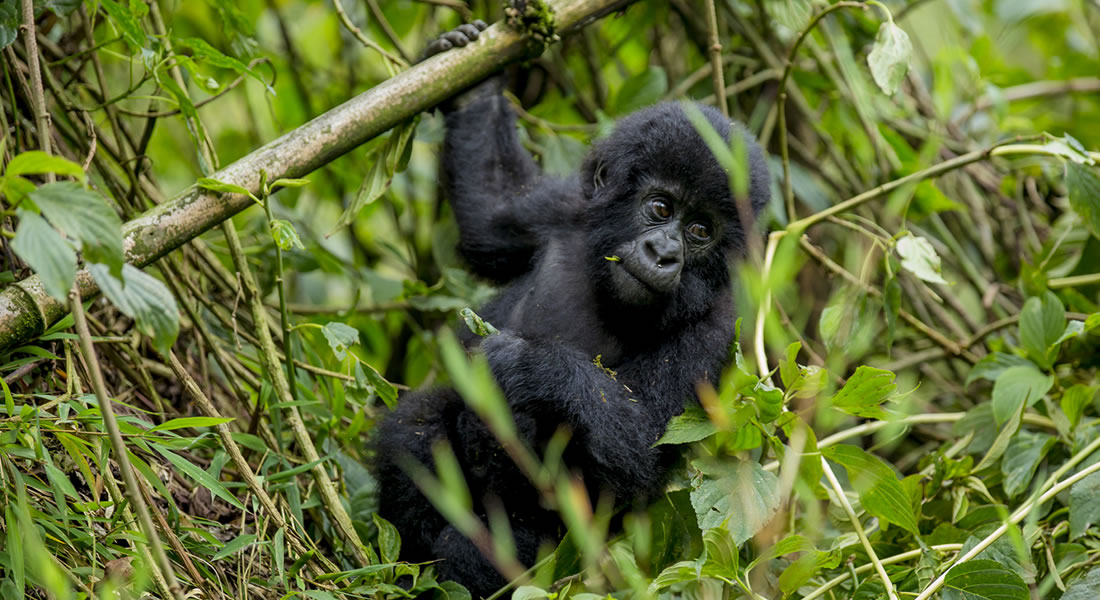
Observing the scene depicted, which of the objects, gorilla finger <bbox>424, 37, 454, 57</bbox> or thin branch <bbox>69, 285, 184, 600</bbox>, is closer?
thin branch <bbox>69, 285, 184, 600</bbox>

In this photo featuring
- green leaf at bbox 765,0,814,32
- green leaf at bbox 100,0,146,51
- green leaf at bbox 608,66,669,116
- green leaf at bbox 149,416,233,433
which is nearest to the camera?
green leaf at bbox 149,416,233,433

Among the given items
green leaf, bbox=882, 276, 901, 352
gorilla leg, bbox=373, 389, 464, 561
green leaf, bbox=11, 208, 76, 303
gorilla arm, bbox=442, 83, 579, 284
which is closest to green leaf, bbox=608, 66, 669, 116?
gorilla arm, bbox=442, 83, 579, 284

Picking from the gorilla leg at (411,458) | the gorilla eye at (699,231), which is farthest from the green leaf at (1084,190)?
the gorilla leg at (411,458)

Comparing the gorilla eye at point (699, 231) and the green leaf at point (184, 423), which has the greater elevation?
the green leaf at point (184, 423)

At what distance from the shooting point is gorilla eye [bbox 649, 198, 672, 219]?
286 cm

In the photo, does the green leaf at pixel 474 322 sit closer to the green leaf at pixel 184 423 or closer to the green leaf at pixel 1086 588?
the green leaf at pixel 184 423

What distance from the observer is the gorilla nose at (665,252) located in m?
2.76

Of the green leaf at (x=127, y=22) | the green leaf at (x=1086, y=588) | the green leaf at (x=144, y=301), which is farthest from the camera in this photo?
the green leaf at (x=127, y=22)

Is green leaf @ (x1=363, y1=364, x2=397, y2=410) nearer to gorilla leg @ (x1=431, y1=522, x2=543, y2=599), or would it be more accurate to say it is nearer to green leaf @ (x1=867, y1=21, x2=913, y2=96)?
gorilla leg @ (x1=431, y1=522, x2=543, y2=599)

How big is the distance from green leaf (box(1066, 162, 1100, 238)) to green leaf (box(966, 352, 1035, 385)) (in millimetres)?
455

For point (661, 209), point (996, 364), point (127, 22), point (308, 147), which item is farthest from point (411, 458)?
point (996, 364)

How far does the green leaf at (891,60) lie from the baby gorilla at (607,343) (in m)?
0.40

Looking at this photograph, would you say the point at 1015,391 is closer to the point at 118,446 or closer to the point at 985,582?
the point at 985,582

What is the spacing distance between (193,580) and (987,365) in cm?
238
